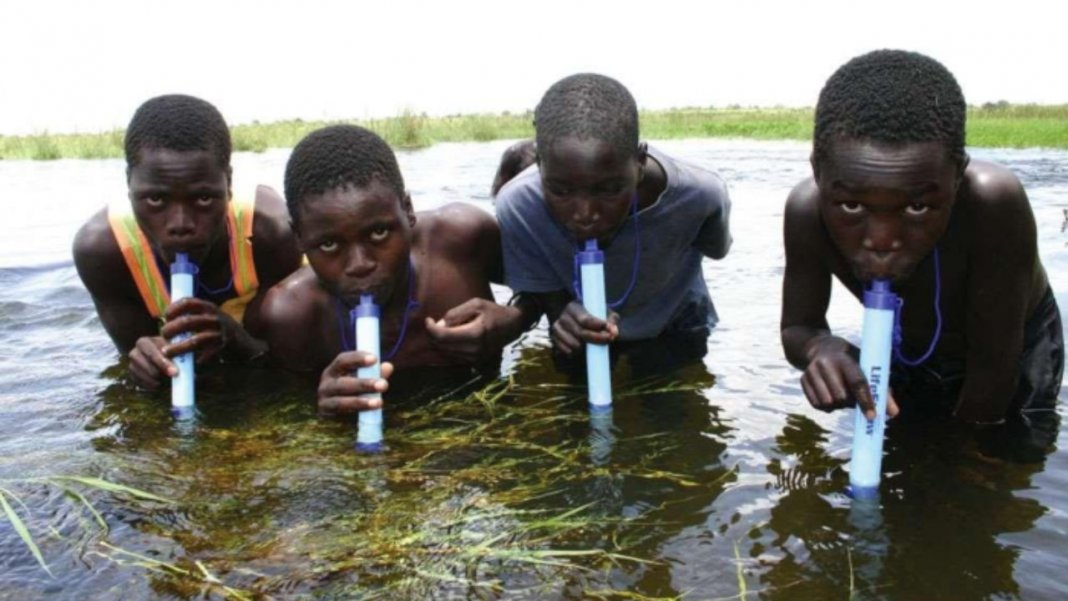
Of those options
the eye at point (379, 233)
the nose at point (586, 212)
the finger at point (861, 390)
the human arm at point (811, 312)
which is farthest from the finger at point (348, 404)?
the finger at point (861, 390)

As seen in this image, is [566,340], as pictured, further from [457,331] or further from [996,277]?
[996,277]

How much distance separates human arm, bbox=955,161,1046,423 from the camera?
9.90 ft

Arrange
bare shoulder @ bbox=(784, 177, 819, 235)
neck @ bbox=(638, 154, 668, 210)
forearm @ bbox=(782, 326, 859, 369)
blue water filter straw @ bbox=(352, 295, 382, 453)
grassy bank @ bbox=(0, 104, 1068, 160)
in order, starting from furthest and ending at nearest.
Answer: grassy bank @ bbox=(0, 104, 1068, 160) < neck @ bbox=(638, 154, 668, 210) < blue water filter straw @ bbox=(352, 295, 382, 453) < bare shoulder @ bbox=(784, 177, 819, 235) < forearm @ bbox=(782, 326, 859, 369)

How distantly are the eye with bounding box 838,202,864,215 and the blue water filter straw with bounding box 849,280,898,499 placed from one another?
0.74ft

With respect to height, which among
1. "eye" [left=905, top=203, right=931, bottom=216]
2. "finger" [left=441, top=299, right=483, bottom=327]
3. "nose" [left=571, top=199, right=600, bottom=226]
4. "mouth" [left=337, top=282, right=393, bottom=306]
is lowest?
"finger" [left=441, top=299, right=483, bottom=327]

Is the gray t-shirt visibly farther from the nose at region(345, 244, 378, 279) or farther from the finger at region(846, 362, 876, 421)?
the finger at region(846, 362, 876, 421)

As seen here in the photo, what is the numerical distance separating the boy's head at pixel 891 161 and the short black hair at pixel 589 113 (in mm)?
943

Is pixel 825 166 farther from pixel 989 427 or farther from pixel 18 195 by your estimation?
pixel 18 195

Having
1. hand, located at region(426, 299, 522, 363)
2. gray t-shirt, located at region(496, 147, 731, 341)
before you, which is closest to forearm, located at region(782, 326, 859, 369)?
gray t-shirt, located at region(496, 147, 731, 341)

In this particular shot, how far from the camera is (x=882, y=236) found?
8.88 ft

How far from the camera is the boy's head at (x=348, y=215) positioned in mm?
3566

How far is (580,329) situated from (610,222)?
0.43 metres

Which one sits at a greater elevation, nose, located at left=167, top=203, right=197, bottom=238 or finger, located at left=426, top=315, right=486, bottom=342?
nose, located at left=167, top=203, right=197, bottom=238

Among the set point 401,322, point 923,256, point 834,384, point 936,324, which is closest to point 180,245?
point 401,322
